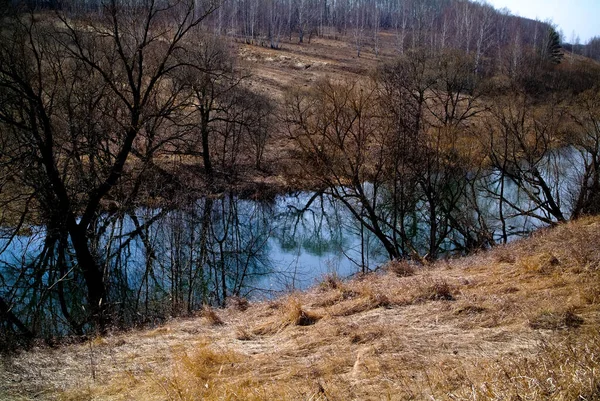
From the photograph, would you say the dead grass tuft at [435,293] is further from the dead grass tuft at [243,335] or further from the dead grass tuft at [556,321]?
the dead grass tuft at [243,335]

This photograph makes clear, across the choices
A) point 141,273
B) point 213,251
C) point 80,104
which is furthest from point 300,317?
point 80,104

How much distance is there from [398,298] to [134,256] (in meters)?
10.7

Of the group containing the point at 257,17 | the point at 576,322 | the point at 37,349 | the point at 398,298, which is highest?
the point at 257,17

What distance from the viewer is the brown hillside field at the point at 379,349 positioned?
4426mm

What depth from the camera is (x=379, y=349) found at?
5.76 metres

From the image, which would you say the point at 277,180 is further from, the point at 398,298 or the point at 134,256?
the point at 398,298

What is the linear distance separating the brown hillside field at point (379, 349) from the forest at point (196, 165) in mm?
2902

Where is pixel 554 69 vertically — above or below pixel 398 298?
above

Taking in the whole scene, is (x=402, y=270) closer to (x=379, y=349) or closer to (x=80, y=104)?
(x=379, y=349)

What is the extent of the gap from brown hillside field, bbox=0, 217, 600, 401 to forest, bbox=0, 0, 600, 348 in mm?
2902

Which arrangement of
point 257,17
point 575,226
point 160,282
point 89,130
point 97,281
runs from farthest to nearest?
point 257,17
point 89,130
point 160,282
point 97,281
point 575,226

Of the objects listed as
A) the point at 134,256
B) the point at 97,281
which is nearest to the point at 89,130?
the point at 134,256

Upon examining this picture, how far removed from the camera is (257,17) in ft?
224

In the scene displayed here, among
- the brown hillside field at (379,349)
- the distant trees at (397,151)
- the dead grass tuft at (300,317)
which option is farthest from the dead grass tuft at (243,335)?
the distant trees at (397,151)
